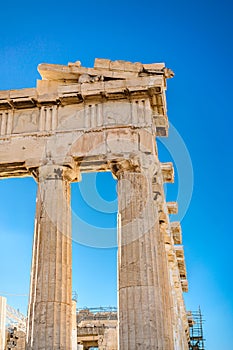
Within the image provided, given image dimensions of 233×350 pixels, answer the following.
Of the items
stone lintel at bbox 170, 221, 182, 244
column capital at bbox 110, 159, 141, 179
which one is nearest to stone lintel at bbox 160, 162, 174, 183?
stone lintel at bbox 170, 221, 182, 244

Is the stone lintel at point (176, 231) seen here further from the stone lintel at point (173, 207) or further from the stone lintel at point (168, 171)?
the stone lintel at point (168, 171)

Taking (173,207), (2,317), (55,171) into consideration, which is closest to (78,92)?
(55,171)

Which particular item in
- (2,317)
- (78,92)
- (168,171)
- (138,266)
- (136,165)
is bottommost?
→ (138,266)

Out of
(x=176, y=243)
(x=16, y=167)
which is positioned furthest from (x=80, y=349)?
(x=16, y=167)

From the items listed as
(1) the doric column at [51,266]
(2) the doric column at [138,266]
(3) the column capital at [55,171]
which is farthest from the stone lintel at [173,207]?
(3) the column capital at [55,171]

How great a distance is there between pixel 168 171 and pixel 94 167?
5298 mm

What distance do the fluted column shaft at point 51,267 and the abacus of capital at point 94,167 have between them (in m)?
0.03

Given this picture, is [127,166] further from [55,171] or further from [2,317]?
[2,317]

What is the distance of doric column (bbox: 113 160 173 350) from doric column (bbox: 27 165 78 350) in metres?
1.73

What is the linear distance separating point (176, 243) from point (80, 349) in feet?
38.2

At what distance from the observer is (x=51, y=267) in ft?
52.9

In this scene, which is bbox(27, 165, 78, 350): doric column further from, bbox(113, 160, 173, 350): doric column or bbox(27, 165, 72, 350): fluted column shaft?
bbox(113, 160, 173, 350): doric column

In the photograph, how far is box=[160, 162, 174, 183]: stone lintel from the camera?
22.3m

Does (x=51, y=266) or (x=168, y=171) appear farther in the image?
(x=168, y=171)
